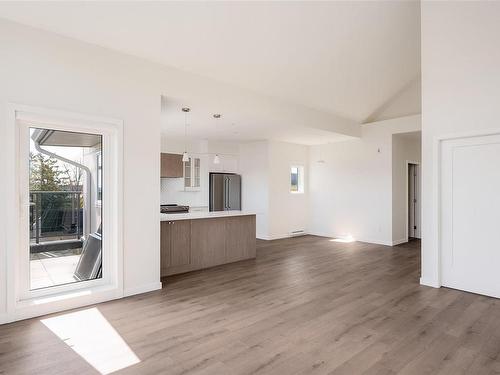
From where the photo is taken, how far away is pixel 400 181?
7.25 m

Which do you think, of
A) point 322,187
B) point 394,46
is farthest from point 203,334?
point 322,187

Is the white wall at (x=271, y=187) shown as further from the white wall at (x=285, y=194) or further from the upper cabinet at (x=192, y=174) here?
the upper cabinet at (x=192, y=174)

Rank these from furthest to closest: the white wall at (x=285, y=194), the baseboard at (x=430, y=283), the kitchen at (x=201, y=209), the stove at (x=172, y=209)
Answer: the white wall at (x=285, y=194) < the stove at (x=172, y=209) < the kitchen at (x=201, y=209) < the baseboard at (x=430, y=283)

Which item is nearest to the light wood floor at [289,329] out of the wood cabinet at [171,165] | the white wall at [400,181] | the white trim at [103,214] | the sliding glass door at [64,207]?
the white trim at [103,214]

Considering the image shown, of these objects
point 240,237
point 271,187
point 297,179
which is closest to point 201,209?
point 271,187

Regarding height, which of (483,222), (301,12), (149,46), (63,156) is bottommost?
(483,222)

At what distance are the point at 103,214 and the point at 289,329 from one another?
2.47 m

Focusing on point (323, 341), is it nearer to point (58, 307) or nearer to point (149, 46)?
point (58, 307)

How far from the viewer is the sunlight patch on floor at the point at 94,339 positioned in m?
2.34

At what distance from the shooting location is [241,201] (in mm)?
8375

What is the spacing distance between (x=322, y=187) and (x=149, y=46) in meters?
5.91

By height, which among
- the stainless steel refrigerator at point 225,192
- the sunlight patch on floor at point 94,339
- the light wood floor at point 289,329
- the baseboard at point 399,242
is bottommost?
the light wood floor at point 289,329

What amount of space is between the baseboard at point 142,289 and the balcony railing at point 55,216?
0.84 m

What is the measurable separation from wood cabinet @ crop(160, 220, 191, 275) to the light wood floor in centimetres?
26
